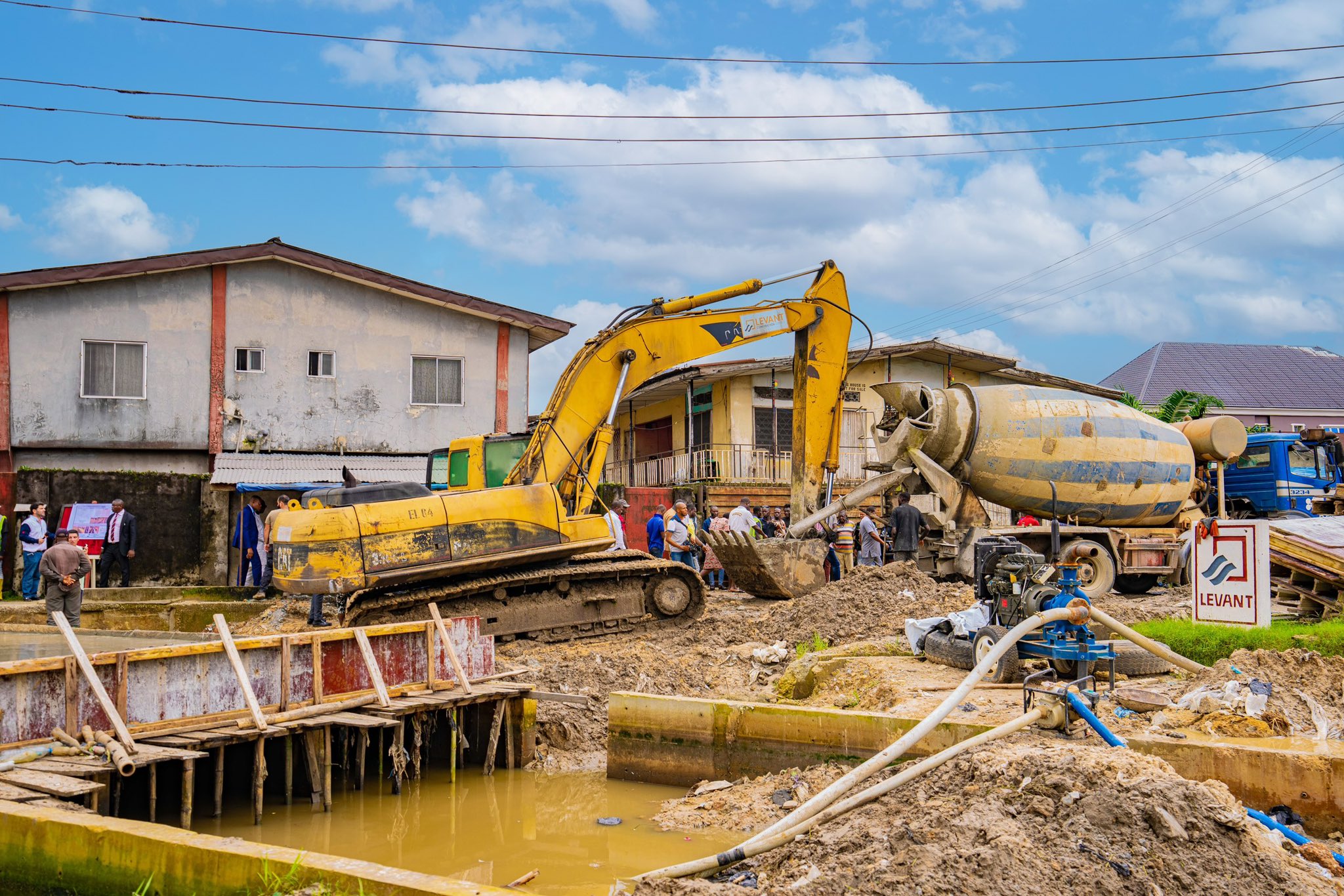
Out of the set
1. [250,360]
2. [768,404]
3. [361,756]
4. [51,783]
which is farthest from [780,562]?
[768,404]

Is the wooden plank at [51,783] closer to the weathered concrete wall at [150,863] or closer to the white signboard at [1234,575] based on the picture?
the weathered concrete wall at [150,863]

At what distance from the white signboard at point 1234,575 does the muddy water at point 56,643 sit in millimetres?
11095

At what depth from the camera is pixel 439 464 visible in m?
16.7

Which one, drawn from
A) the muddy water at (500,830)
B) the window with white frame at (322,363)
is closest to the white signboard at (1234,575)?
the muddy water at (500,830)

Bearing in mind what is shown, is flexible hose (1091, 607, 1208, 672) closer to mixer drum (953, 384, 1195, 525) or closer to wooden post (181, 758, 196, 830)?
wooden post (181, 758, 196, 830)

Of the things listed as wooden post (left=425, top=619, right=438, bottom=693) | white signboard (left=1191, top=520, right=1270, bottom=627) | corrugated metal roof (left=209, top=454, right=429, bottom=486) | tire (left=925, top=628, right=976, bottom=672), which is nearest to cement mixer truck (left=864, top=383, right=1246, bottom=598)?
tire (left=925, top=628, right=976, bottom=672)

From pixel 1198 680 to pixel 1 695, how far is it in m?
8.52

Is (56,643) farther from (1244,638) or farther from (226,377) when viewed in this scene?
(1244,638)

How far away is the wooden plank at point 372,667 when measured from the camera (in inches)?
360

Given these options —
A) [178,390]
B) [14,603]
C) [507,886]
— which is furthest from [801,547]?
[178,390]

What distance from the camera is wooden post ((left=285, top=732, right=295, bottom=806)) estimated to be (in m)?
8.62

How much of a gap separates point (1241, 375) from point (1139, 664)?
4291 cm

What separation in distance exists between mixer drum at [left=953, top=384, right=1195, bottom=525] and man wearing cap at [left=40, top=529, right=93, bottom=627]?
472 inches

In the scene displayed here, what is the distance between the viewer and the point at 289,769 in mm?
8656
